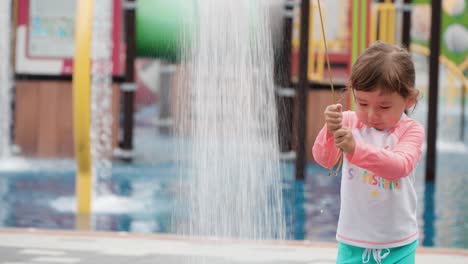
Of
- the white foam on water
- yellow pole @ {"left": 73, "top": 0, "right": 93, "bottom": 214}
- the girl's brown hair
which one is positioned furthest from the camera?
the white foam on water

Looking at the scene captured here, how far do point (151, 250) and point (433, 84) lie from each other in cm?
537

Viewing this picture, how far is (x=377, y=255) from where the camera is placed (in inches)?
118

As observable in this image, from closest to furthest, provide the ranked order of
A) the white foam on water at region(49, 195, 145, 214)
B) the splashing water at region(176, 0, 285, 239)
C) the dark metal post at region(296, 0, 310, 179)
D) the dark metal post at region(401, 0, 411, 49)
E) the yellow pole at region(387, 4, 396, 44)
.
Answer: the splashing water at region(176, 0, 285, 239), the white foam on water at region(49, 195, 145, 214), the dark metal post at region(296, 0, 310, 179), the dark metal post at region(401, 0, 411, 49), the yellow pole at region(387, 4, 396, 44)

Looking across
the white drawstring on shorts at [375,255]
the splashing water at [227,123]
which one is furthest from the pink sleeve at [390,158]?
the splashing water at [227,123]

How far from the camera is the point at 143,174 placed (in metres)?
10.2

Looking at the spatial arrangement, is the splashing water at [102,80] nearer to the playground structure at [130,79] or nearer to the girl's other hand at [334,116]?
the playground structure at [130,79]

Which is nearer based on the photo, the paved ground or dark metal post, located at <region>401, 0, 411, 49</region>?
the paved ground

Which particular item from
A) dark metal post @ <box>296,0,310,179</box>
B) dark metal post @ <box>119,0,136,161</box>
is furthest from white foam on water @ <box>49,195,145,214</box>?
dark metal post @ <box>119,0,136,161</box>

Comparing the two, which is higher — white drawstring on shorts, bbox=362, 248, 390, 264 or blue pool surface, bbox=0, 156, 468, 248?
white drawstring on shorts, bbox=362, 248, 390, 264

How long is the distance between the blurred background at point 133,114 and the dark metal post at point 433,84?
0.05ft

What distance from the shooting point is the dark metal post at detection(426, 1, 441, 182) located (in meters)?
9.73

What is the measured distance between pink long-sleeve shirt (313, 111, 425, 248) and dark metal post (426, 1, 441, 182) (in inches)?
270

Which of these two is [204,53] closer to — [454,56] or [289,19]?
[289,19]

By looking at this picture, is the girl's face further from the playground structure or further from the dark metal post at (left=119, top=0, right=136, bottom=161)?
the dark metal post at (left=119, top=0, right=136, bottom=161)
